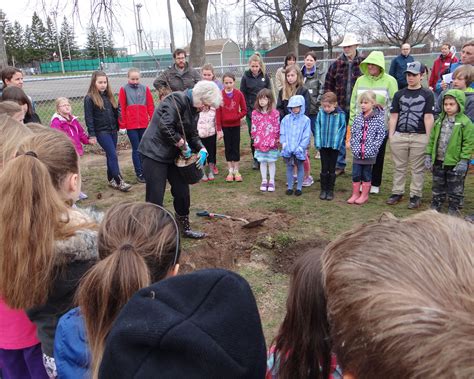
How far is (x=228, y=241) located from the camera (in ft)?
14.1

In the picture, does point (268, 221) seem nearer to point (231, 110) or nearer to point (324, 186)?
point (324, 186)

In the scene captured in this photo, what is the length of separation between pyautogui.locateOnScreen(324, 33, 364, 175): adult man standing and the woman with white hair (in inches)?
113

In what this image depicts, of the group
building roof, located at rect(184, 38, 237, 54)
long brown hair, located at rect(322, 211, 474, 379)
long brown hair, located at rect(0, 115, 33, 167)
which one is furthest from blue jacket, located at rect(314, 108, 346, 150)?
building roof, located at rect(184, 38, 237, 54)

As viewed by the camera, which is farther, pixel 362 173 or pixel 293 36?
pixel 293 36

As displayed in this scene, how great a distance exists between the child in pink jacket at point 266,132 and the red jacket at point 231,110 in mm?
541

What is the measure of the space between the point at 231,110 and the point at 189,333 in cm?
566

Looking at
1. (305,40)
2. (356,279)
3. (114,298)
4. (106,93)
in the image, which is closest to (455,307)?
(356,279)

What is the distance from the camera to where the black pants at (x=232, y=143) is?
20.9ft

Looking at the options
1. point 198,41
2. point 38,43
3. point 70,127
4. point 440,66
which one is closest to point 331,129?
point 70,127

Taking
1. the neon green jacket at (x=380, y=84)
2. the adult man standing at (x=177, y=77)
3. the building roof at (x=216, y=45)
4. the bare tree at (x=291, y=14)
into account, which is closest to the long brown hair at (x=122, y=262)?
the neon green jacket at (x=380, y=84)

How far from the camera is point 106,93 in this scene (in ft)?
19.2

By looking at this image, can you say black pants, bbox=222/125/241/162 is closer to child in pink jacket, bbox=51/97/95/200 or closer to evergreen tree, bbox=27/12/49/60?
child in pink jacket, bbox=51/97/95/200

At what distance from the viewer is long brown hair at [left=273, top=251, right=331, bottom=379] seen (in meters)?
1.12

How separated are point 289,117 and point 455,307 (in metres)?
5.18
